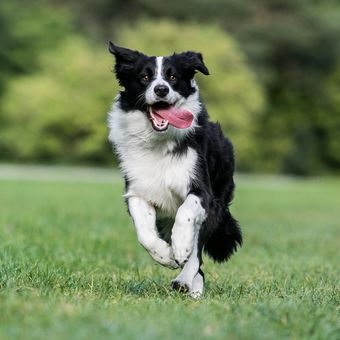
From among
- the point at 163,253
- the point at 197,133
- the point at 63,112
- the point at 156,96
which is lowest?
the point at 63,112

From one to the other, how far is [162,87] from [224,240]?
1.76m

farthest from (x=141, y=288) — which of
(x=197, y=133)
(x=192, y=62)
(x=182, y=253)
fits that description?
(x=192, y=62)

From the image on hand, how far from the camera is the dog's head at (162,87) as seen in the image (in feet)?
20.2

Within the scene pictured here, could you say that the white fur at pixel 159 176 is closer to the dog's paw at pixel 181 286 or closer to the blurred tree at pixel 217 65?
the dog's paw at pixel 181 286

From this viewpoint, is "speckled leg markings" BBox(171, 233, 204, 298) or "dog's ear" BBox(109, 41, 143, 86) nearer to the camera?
"speckled leg markings" BBox(171, 233, 204, 298)

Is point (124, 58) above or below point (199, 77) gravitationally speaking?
above

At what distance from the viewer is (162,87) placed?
6.09m

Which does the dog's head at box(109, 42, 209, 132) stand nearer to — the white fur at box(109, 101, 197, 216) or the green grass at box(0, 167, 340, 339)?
the white fur at box(109, 101, 197, 216)

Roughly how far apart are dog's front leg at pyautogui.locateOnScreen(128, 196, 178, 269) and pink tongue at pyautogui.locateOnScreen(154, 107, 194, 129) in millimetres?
643

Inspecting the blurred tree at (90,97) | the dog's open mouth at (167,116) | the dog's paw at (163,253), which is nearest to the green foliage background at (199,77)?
the blurred tree at (90,97)

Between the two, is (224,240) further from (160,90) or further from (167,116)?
(160,90)

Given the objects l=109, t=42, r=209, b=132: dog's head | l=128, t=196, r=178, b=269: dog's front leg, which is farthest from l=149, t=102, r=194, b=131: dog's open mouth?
l=128, t=196, r=178, b=269: dog's front leg

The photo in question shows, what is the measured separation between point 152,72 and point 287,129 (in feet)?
172

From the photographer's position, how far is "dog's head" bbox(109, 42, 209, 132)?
6.16 m
